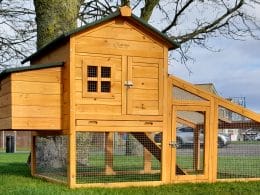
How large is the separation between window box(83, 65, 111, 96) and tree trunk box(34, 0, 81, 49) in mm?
4224

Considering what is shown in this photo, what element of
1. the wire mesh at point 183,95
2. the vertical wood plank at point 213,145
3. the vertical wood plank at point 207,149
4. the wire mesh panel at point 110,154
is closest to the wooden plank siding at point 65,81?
the wire mesh panel at point 110,154

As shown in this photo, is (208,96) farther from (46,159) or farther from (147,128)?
(46,159)

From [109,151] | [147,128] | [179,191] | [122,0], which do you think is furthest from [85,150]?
[122,0]

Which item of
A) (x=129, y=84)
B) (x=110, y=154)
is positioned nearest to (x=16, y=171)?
(x=110, y=154)

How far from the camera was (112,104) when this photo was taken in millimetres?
10703

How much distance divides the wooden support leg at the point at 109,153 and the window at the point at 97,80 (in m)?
1.07

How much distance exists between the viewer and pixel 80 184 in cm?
1041

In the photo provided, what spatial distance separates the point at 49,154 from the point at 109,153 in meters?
2.41

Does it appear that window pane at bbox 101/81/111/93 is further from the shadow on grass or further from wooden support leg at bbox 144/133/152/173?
the shadow on grass

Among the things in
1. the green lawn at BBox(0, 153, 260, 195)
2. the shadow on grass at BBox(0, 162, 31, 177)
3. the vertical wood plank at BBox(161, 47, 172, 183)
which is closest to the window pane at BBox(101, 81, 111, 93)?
the vertical wood plank at BBox(161, 47, 172, 183)

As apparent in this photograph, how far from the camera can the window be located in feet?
34.6

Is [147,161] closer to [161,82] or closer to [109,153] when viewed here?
[109,153]

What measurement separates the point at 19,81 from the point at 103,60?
5.19ft

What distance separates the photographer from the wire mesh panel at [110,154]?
444 inches
